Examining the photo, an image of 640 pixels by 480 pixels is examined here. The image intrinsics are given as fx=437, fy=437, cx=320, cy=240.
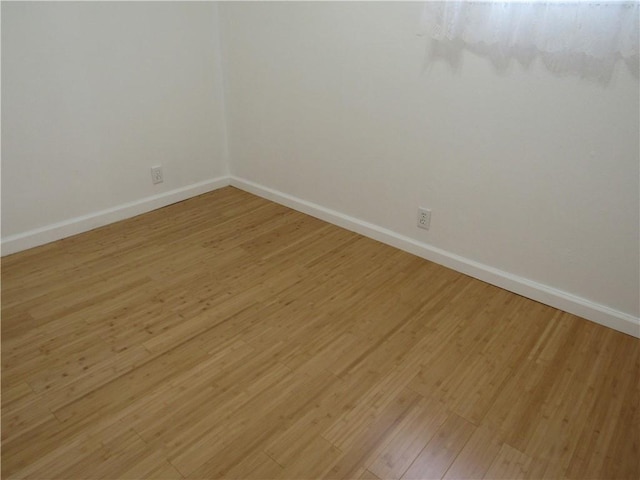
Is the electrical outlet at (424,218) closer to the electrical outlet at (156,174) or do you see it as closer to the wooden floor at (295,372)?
the wooden floor at (295,372)

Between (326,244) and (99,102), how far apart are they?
5.12 ft

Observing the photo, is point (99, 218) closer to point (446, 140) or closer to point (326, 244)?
point (326, 244)

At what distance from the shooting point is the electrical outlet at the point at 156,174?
2.93 metres

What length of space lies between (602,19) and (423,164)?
0.95 meters

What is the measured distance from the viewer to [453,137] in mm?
2139

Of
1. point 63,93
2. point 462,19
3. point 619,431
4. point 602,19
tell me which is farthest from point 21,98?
point 619,431

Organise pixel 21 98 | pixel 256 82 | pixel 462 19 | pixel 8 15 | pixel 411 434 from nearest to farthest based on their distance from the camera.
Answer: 1. pixel 411 434
2. pixel 462 19
3. pixel 8 15
4. pixel 21 98
5. pixel 256 82

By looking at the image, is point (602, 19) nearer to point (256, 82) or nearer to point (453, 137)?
point (453, 137)

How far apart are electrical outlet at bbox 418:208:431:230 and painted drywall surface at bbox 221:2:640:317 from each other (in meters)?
0.03

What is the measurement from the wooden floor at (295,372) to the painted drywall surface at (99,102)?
0.38 meters

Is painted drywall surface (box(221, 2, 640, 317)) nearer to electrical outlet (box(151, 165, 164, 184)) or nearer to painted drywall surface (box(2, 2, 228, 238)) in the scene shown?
painted drywall surface (box(2, 2, 228, 238))

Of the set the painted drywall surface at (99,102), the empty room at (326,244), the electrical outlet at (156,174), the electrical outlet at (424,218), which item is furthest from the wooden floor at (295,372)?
the electrical outlet at (156,174)

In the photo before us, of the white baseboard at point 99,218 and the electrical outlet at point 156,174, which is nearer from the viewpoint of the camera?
the white baseboard at point 99,218

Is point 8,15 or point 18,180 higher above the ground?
point 8,15
